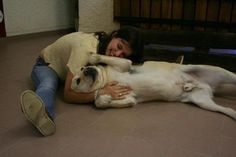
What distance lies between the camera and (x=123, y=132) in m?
1.59

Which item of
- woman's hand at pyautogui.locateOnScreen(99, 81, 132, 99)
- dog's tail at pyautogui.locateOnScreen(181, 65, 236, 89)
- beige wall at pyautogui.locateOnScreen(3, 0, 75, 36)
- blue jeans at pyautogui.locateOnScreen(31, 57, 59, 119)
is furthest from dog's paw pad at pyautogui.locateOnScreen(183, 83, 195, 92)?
beige wall at pyautogui.locateOnScreen(3, 0, 75, 36)

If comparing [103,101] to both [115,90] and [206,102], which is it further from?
[206,102]

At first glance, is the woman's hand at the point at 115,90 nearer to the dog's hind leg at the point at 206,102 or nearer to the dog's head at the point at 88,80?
the dog's head at the point at 88,80

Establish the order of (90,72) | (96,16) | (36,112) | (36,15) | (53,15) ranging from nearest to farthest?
(36,112)
(90,72)
(96,16)
(36,15)
(53,15)

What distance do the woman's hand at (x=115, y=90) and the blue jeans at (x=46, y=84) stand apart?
0.32 metres

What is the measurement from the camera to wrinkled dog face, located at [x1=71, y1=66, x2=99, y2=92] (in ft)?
6.10

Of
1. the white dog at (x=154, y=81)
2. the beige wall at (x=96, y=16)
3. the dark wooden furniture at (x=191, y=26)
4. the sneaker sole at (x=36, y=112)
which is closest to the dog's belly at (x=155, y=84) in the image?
the white dog at (x=154, y=81)

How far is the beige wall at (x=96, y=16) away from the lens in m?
3.34

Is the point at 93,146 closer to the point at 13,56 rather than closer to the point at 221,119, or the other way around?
the point at 221,119

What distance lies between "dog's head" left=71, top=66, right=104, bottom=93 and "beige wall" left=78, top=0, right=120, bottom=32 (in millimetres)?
1515

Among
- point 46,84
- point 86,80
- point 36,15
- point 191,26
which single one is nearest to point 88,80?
point 86,80

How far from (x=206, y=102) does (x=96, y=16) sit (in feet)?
6.75

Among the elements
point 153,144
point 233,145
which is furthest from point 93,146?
point 233,145

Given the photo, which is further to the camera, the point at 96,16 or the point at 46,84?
the point at 96,16
